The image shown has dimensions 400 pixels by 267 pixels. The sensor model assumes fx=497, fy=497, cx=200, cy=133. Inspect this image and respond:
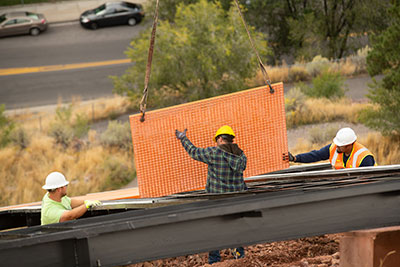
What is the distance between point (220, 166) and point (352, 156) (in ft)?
5.78

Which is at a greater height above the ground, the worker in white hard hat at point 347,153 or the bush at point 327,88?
the bush at point 327,88

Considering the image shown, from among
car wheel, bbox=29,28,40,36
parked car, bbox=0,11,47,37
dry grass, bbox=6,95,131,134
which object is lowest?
dry grass, bbox=6,95,131,134

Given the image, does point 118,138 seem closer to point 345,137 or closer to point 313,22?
point 313,22

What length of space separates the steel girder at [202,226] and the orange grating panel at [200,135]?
129 centimetres

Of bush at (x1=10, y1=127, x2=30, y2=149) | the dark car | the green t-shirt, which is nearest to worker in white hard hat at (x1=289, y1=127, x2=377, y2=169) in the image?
the green t-shirt

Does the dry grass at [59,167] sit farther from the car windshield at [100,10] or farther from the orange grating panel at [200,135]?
the car windshield at [100,10]

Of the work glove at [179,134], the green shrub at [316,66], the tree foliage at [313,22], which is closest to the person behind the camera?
the work glove at [179,134]

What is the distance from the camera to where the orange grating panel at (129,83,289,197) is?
605 cm

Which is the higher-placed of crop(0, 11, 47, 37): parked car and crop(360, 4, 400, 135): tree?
crop(0, 11, 47, 37): parked car

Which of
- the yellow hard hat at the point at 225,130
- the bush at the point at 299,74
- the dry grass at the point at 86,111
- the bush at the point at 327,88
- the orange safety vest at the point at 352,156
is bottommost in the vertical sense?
the orange safety vest at the point at 352,156

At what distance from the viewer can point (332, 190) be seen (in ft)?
15.4

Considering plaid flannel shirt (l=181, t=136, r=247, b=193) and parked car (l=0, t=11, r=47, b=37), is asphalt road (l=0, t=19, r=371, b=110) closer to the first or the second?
parked car (l=0, t=11, r=47, b=37)

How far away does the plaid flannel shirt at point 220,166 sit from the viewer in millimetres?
5848

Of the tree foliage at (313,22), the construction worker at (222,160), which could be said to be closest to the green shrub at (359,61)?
the tree foliage at (313,22)
